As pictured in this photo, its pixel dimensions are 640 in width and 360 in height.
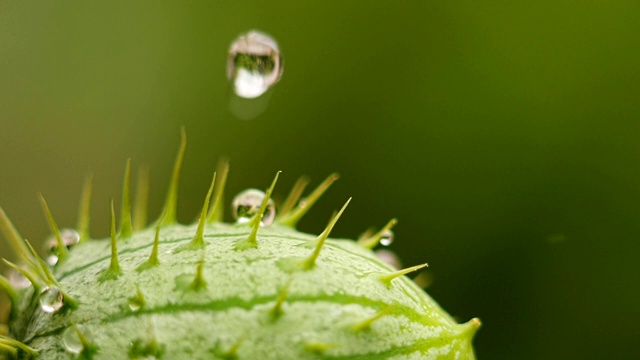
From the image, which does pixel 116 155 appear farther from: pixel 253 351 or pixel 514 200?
pixel 253 351

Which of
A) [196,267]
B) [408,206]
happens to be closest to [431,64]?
[408,206]

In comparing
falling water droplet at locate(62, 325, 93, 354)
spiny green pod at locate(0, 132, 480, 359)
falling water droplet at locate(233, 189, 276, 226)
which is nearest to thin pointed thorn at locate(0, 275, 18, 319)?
spiny green pod at locate(0, 132, 480, 359)

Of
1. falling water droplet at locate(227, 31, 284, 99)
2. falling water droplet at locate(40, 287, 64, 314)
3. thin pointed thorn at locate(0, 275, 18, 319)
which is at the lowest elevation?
thin pointed thorn at locate(0, 275, 18, 319)

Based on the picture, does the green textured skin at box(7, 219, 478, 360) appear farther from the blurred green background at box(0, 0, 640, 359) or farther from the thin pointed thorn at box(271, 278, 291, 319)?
the blurred green background at box(0, 0, 640, 359)

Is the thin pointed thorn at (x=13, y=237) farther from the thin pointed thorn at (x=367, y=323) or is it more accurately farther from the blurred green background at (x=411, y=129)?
the blurred green background at (x=411, y=129)

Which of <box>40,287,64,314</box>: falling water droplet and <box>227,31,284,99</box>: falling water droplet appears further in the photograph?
<box>227,31,284,99</box>: falling water droplet

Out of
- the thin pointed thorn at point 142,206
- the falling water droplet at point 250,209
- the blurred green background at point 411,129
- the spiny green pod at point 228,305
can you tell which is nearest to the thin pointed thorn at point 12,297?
the spiny green pod at point 228,305
